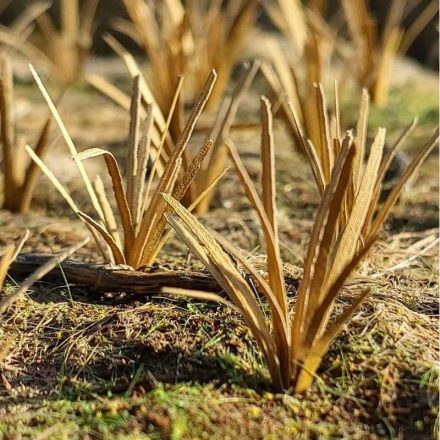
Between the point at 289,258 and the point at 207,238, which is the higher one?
the point at 207,238

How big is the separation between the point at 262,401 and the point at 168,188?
511 millimetres

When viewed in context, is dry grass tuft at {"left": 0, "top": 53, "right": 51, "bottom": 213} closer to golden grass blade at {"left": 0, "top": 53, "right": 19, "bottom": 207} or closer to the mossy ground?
golden grass blade at {"left": 0, "top": 53, "right": 19, "bottom": 207}

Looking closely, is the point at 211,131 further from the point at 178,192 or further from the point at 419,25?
the point at 419,25

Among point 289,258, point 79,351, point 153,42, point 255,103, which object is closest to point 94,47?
point 255,103

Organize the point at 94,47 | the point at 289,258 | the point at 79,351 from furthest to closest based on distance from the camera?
the point at 94,47
the point at 289,258
the point at 79,351

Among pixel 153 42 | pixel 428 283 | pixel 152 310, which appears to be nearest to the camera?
pixel 152 310

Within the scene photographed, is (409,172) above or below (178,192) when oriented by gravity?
above

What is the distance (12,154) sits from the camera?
2.16 m

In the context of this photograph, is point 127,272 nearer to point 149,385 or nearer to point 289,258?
point 149,385

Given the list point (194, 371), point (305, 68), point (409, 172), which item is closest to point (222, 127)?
point (409, 172)

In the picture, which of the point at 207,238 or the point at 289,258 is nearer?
the point at 207,238

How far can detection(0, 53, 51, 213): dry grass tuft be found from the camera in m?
2.08

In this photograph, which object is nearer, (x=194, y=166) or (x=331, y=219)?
(x=331, y=219)

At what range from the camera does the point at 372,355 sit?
1.36m
